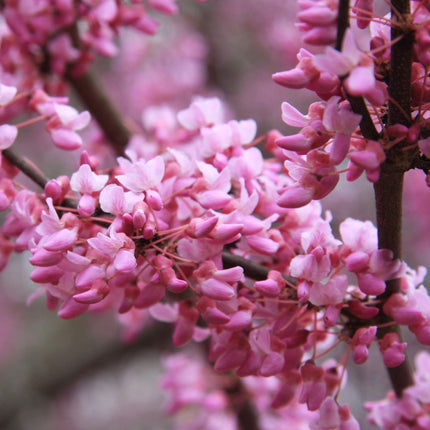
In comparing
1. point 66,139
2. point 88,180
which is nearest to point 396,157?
point 88,180

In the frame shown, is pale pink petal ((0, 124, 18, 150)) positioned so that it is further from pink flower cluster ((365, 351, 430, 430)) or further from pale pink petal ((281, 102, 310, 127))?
pink flower cluster ((365, 351, 430, 430))

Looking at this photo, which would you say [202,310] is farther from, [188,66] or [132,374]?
[132,374]

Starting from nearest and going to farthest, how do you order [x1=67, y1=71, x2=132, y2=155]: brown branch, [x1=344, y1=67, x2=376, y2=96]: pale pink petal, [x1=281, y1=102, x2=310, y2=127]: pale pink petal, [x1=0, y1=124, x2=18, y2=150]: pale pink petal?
[x1=344, y1=67, x2=376, y2=96]: pale pink petal
[x1=281, y1=102, x2=310, y2=127]: pale pink petal
[x1=0, y1=124, x2=18, y2=150]: pale pink petal
[x1=67, y1=71, x2=132, y2=155]: brown branch

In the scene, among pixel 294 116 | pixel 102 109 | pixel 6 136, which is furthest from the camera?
pixel 102 109

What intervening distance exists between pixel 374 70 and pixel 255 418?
1.06 meters

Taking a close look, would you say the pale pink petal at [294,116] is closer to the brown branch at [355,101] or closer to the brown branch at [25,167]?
the brown branch at [355,101]

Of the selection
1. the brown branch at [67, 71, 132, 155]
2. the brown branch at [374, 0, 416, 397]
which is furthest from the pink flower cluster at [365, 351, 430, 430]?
the brown branch at [67, 71, 132, 155]

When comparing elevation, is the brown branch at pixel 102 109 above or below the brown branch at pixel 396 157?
below

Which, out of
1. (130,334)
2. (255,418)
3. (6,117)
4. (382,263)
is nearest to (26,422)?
(255,418)

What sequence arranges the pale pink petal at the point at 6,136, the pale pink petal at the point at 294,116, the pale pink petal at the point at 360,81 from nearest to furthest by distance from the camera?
the pale pink petal at the point at 360,81 < the pale pink petal at the point at 294,116 < the pale pink petal at the point at 6,136

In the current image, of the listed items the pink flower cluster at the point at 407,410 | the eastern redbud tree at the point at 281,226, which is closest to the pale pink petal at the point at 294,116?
the eastern redbud tree at the point at 281,226

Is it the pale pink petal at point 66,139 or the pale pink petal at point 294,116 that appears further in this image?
the pale pink petal at point 66,139

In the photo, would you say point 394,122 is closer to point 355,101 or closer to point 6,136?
point 355,101

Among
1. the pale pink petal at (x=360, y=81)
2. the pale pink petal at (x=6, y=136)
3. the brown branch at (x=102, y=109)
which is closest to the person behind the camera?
the pale pink petal at (x=360, y=81)
